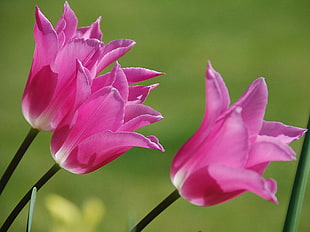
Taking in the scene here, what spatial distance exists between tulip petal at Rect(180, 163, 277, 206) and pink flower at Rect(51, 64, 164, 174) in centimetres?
3

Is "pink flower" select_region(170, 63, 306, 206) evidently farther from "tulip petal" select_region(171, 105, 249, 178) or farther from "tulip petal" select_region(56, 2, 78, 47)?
"tulip petal" select_region(56, 2, 78, 47)

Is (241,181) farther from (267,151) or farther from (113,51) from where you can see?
(113,51)

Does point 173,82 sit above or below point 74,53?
below

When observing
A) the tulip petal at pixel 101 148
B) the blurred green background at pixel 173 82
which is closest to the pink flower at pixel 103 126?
the tulip petal at pixel 101 148

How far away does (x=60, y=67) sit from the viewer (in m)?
0.55

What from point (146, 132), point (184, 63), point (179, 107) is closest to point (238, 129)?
point (146, 132)

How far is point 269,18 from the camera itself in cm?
421

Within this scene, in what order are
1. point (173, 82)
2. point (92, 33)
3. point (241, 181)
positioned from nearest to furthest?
point (241, 181)
point (92, 33)
point (173, 82)

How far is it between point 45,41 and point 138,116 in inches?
3.1

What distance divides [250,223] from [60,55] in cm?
200

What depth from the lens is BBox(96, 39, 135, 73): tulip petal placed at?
562 mm

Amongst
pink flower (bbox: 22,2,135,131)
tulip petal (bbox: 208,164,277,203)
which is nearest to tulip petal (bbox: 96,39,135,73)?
pink flower (bbox: 22,2,135,131)

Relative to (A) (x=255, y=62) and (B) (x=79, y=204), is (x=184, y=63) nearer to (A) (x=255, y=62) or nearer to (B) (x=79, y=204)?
(A) (x=255, y=62)

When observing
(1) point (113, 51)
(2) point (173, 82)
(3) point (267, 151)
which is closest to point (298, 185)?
(3) point (267, 151)
